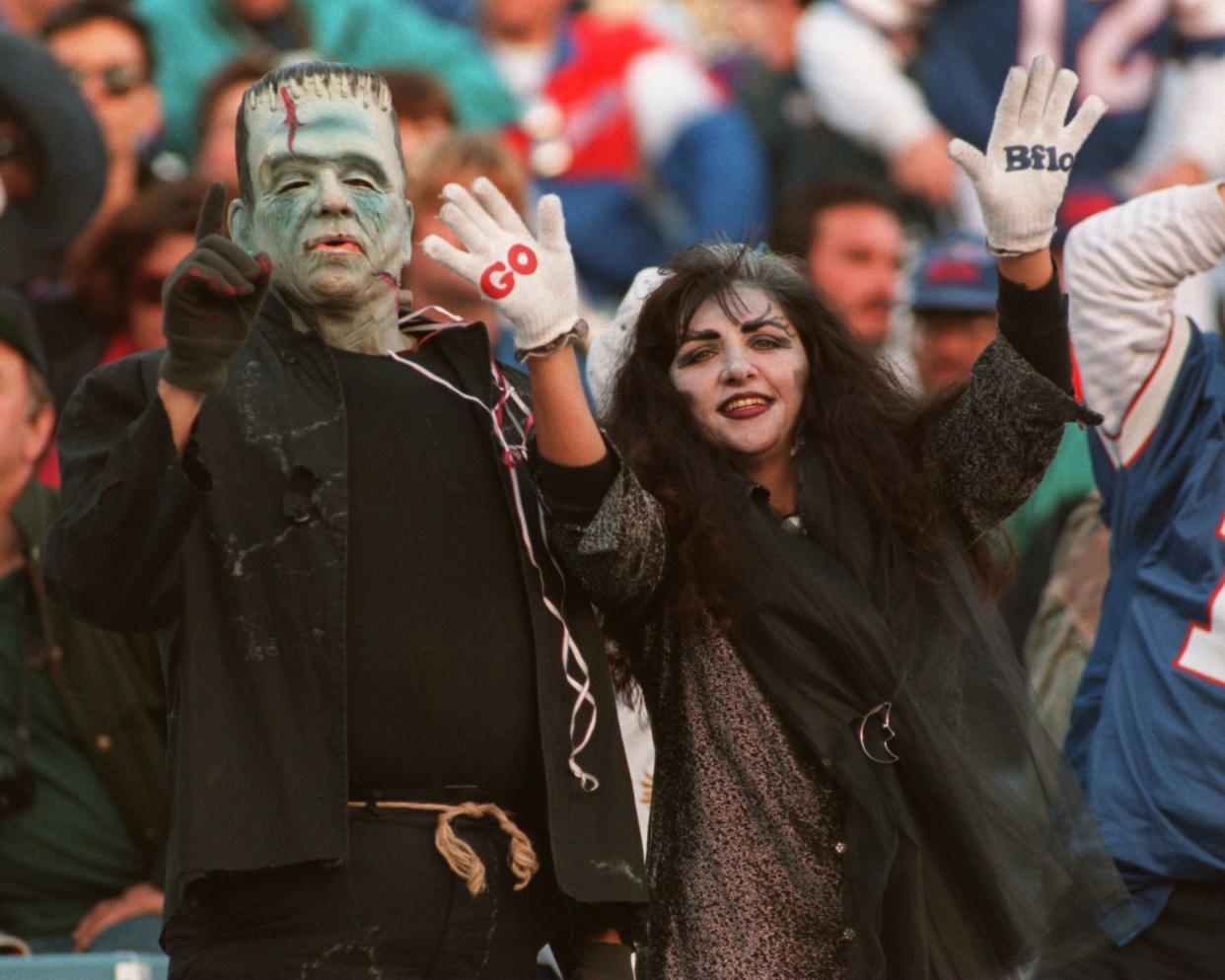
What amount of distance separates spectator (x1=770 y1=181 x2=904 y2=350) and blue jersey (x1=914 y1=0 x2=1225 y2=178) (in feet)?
2.83

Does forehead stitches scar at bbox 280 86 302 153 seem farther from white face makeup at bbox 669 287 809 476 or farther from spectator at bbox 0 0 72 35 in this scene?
spectator at bbox 0 0 72 35

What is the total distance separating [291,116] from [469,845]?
3.82ft

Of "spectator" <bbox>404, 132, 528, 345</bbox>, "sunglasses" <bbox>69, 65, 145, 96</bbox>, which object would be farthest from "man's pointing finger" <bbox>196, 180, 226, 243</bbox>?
"sunglasses" <bbox>69, 65, 145, 96</bbox>

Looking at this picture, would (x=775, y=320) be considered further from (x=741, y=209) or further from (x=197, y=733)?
(x=741, y=209)

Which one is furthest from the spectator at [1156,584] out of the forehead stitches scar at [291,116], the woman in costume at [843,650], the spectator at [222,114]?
the spectator at [222,114]

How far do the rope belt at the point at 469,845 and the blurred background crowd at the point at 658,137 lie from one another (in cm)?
186

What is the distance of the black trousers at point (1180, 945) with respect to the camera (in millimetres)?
3857

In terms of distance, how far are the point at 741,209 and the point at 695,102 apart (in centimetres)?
40

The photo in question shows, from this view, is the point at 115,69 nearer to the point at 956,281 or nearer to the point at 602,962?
the point at 956,281

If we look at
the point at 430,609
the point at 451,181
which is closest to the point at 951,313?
the point at 451,181

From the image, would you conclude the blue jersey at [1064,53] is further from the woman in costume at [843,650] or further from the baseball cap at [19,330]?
the woman in costume at [843,650]

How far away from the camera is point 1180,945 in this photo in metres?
3.88

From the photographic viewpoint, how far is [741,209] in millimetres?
6746

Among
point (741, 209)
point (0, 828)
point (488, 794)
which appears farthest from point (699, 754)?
point (741, 209)
